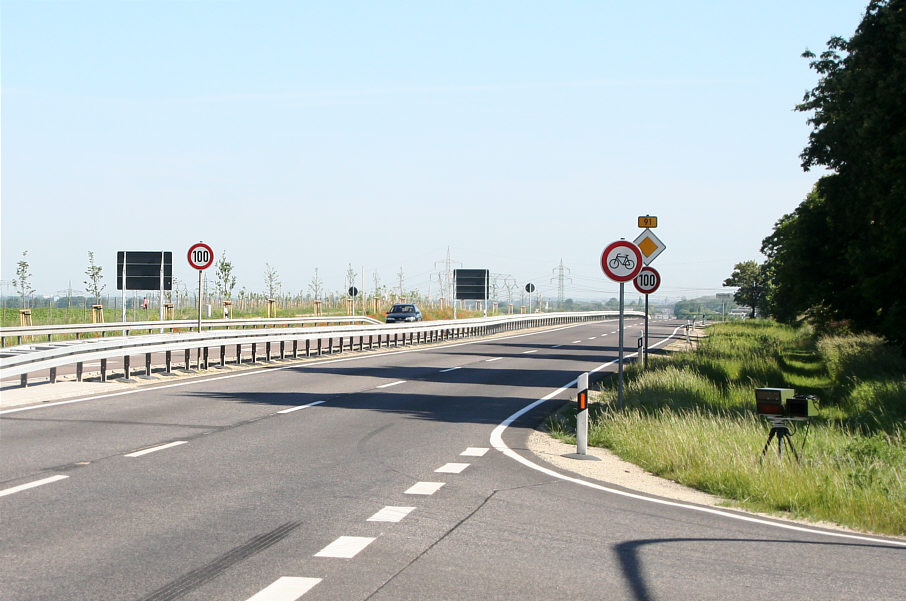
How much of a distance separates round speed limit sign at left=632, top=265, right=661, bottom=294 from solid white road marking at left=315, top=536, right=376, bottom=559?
1538cm

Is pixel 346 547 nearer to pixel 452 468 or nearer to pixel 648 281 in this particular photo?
pixel 452 468

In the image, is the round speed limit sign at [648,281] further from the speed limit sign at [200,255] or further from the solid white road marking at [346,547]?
the solid white road marking at [346,547]

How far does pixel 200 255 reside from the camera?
1030 inches

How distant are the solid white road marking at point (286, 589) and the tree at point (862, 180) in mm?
18187

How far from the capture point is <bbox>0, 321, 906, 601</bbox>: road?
6.04 m

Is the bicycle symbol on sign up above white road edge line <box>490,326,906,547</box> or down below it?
above

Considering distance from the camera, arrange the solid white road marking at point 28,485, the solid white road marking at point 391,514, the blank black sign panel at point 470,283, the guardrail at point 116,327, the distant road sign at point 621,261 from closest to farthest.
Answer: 1. the solid white road marking at point 391,514
2. the solid white road marking at point 28,485
3. the distant road sign at point 621,261
4. the guardrail at point 116,327
5. the blank black sign panel at point 470,283

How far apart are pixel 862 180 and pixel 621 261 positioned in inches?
535

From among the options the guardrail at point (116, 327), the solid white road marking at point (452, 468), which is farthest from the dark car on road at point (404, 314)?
the solid white road marking at point (452, 468)

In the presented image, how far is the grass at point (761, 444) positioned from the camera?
913cm

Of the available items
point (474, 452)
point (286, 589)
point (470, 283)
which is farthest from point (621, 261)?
point (470, 283)

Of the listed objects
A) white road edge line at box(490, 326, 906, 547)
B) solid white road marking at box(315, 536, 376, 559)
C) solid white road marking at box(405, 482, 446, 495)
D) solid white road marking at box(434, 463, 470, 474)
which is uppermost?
solid white road marking at box(315, 536, 376, 559)

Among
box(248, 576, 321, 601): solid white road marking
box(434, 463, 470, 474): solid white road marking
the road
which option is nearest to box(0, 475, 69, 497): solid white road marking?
the road

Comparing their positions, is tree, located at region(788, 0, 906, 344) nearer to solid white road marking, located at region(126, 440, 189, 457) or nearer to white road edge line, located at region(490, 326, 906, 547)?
white road edge line, located at region(490, 326, 906, 547)
